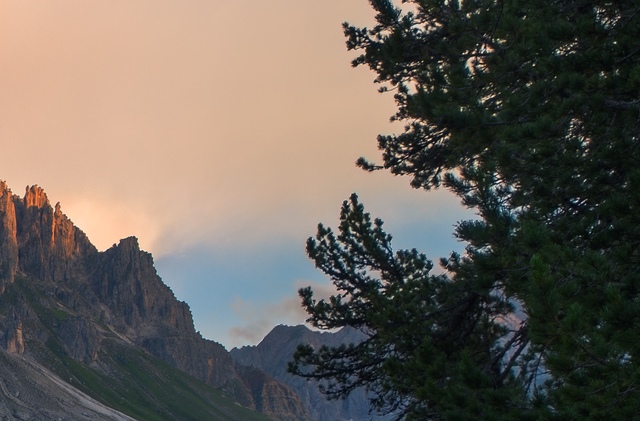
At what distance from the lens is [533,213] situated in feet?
32.6

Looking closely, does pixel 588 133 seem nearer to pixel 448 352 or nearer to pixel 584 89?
pixel 584 89

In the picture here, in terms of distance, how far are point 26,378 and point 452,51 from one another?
184099mm

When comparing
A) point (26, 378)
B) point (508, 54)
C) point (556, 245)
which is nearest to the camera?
point (556, 245)

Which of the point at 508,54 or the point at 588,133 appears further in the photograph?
the point at 508,54

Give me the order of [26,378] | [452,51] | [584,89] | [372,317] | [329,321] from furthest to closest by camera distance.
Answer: [26,378] → [329,321] → [372,317] → [452,51] → [584,89]

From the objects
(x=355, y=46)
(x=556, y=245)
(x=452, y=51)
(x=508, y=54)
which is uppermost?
(x=355, y=46)

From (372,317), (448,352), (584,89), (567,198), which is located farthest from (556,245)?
(372,317)

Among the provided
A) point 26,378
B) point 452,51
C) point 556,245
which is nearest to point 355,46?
point 452,51

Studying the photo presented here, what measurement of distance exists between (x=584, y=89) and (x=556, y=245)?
2468 mm

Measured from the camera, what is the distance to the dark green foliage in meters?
6.71

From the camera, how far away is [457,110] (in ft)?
34.5

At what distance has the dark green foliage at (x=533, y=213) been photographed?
671 cm

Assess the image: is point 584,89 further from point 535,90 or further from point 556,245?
point 556,245

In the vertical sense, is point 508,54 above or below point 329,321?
above
